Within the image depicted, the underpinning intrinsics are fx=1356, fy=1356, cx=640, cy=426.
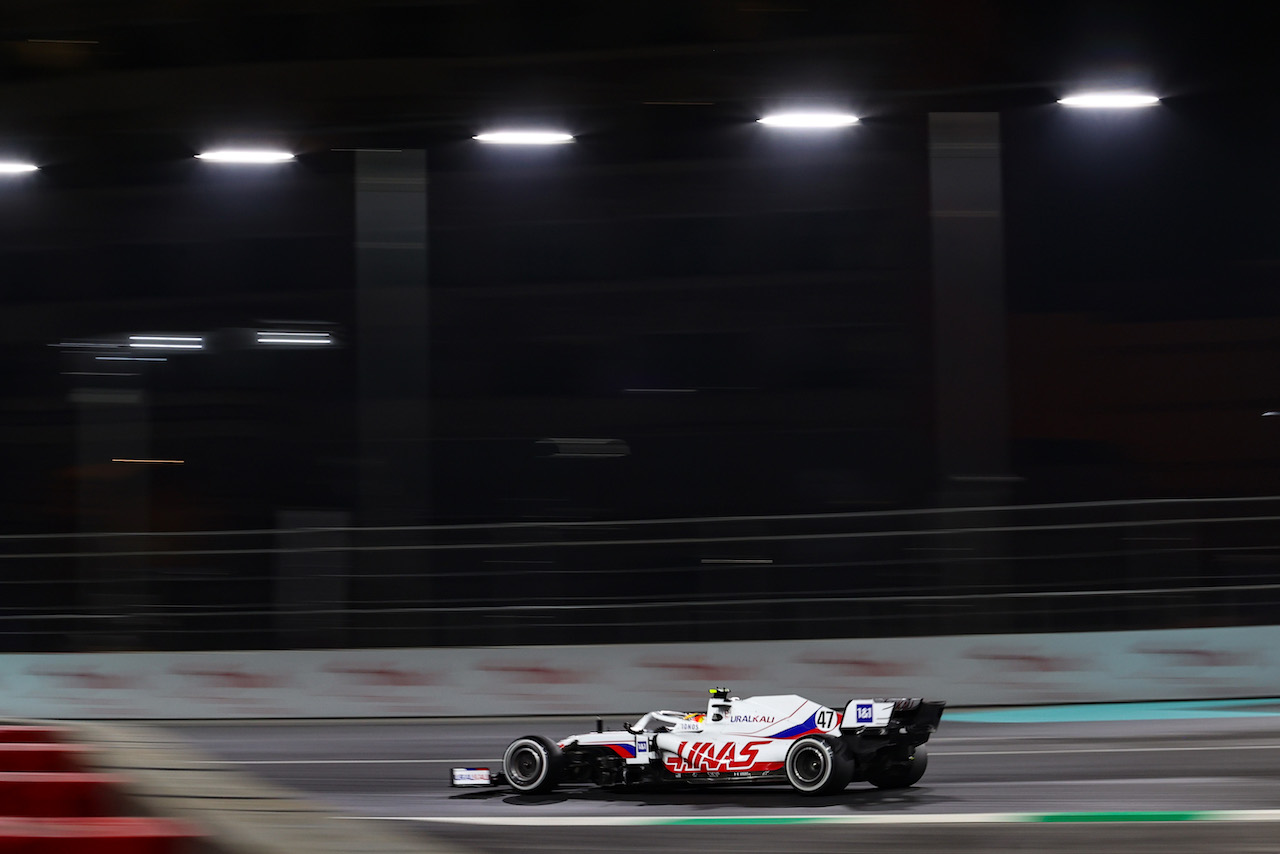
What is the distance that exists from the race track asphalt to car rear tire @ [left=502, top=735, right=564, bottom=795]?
0.35ft

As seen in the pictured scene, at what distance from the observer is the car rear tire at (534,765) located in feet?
26.2

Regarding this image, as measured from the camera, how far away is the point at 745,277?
19.0 meters

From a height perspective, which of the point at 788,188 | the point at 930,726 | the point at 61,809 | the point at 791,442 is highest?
the point at 788,188

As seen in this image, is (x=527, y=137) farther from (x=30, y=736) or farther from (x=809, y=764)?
(x=30, y=736)

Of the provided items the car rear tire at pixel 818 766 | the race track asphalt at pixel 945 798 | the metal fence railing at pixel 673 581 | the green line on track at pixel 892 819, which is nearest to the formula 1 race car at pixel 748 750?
the car rear tire at pixel 818 766

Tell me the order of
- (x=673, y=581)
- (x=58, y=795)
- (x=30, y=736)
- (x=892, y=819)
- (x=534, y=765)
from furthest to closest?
1. (x=673, y=581)
2. (x=534, y=765)
3. (x=892, y=819)
4. (x=30, y=736)
5. (x=58, y=795)

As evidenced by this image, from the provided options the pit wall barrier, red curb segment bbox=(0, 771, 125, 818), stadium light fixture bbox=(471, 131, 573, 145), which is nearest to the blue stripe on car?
the pit wall barrier

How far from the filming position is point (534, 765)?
26.3 ft

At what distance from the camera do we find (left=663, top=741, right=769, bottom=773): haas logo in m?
7.79

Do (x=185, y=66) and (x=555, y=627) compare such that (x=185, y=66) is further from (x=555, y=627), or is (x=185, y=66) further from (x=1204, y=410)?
(x=1204, y=410)

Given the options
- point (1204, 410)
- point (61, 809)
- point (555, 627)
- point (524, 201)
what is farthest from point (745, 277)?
point (61, 809)

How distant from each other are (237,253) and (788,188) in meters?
7.96

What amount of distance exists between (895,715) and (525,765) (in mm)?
2191

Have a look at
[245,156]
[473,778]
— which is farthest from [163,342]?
[473,778]
